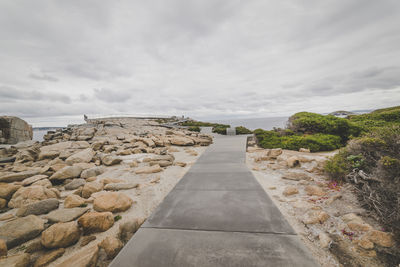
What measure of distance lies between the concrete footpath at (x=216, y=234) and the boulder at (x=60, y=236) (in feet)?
2.90

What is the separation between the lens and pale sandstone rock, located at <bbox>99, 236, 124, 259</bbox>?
1755mm

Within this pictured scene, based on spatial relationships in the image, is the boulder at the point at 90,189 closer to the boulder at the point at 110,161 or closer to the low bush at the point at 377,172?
the boulder at the point at 110,161

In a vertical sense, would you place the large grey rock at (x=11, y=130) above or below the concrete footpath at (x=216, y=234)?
above

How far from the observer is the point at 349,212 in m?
2.40

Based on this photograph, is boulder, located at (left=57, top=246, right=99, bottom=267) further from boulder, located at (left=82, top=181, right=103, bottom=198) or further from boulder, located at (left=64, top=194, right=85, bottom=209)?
boulder, located at (left=82, top=181, right=103, bottom=198)

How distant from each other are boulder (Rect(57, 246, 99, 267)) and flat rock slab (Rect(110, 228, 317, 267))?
0.36m

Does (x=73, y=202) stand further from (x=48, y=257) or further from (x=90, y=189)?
(x=48, y=257)

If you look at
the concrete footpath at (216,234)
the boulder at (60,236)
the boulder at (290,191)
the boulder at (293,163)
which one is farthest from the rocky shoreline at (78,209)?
the boulder at (293,163)

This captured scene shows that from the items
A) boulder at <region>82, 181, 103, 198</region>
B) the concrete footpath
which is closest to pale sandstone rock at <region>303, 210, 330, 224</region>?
the concrete footpath

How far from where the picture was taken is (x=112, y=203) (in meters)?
2.69

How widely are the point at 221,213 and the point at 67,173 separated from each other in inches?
171

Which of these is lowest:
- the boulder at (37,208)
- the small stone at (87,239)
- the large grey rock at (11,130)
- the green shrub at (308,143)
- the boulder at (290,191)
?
the small stone at (87,239)

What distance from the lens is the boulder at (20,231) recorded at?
1976mm

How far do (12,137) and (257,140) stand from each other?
17.8m
